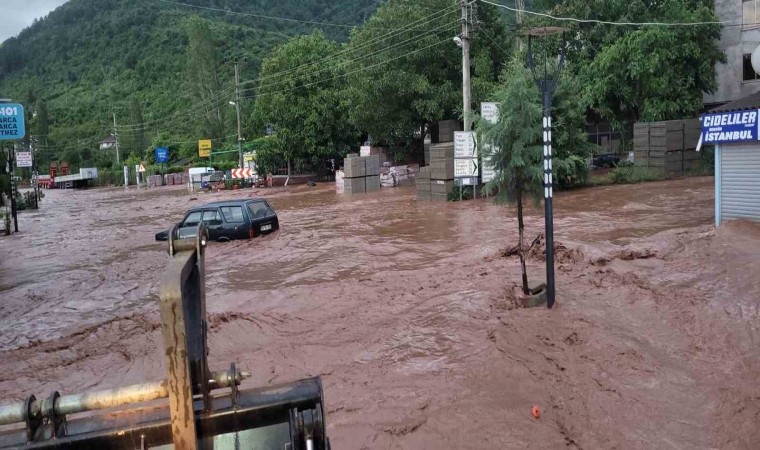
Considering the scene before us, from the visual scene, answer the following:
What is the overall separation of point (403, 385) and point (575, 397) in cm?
185

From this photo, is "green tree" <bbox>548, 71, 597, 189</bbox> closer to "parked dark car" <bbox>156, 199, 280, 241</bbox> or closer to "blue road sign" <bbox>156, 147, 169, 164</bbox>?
"parked dark car" <bbox>156, 199, 280, 241</bbox>

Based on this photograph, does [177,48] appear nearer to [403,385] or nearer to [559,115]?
[559,115]

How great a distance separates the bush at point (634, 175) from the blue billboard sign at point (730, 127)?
1242 centimetres

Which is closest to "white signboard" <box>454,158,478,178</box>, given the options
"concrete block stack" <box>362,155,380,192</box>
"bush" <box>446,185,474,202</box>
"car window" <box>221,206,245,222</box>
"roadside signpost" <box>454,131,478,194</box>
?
"roadside signpost" <box>454,131,478,194</box>

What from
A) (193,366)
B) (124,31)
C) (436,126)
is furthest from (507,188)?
(124,31)

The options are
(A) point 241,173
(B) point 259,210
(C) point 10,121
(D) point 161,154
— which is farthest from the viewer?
(D) point 161,154

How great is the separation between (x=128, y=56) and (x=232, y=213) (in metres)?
125

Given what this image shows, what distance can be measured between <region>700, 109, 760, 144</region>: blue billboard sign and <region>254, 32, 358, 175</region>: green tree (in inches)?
1177

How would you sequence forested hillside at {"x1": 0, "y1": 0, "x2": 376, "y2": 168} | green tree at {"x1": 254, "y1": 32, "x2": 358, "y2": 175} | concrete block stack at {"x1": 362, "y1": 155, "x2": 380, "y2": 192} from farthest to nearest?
forested hillside at {"x1": 0, "y1": 0, "x2": 376, "y2": 168} → green tree at {"x1": 254, "y1": 32, "x2": 358, "y2": 175} → concrete block stack at {"x1": 362, "y1": 155, "x2": 380, "y2": 192}

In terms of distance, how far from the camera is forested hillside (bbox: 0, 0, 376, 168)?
321 feet

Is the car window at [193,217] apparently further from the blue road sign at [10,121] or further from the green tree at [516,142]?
the green tree at [516,142]

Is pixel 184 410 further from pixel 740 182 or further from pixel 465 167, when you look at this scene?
pixel 465 167

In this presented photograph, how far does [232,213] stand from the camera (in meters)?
17.2

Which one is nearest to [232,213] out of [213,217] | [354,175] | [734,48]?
[213,217]
